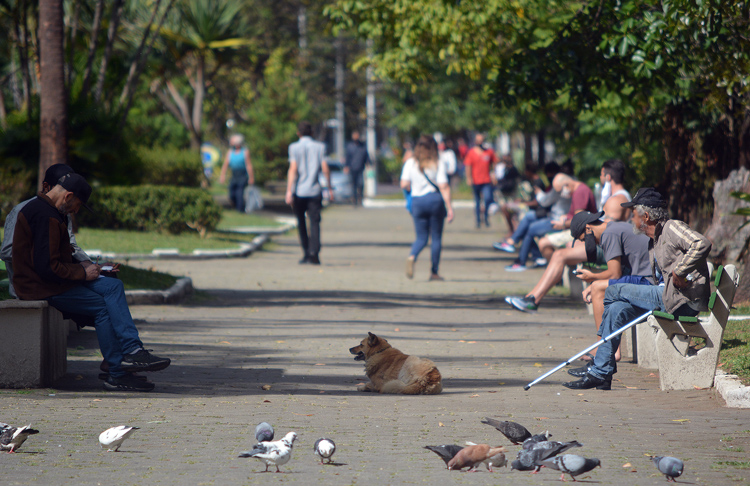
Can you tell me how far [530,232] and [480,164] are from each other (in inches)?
353

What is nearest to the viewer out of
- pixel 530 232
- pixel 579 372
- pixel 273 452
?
pixel 273 452

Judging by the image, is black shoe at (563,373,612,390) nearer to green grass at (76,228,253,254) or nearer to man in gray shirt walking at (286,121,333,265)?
man in gray shirt walking at (286,121,333,265)

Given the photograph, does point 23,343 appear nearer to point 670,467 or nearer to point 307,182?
point 670,467

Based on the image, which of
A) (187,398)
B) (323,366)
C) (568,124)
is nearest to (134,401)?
(187,398)

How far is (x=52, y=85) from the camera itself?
36.0 ft

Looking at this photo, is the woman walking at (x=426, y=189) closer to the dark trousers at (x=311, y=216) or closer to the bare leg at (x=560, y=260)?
the dark trousers at (x=311, y=216)

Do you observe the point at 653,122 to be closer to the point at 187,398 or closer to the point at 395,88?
the point at 187,398

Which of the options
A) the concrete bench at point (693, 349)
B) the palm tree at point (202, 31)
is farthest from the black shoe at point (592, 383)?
the palm tree at point (202, 31)

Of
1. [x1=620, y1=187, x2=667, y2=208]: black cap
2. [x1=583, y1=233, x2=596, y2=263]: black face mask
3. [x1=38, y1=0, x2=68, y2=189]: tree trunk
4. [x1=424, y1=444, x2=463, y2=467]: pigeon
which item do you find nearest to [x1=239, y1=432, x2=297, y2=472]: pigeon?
[x1=424, y1=444, x2=463, y2=467]: pigeon

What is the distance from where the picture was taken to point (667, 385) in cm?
714

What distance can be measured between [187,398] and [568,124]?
10.3m

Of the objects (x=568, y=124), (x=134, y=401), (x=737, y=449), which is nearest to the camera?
(x=737, y=449)

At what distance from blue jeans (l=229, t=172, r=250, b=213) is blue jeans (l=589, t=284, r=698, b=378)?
59.7 feet

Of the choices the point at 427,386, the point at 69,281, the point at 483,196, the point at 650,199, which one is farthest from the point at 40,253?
the point at 483,196
